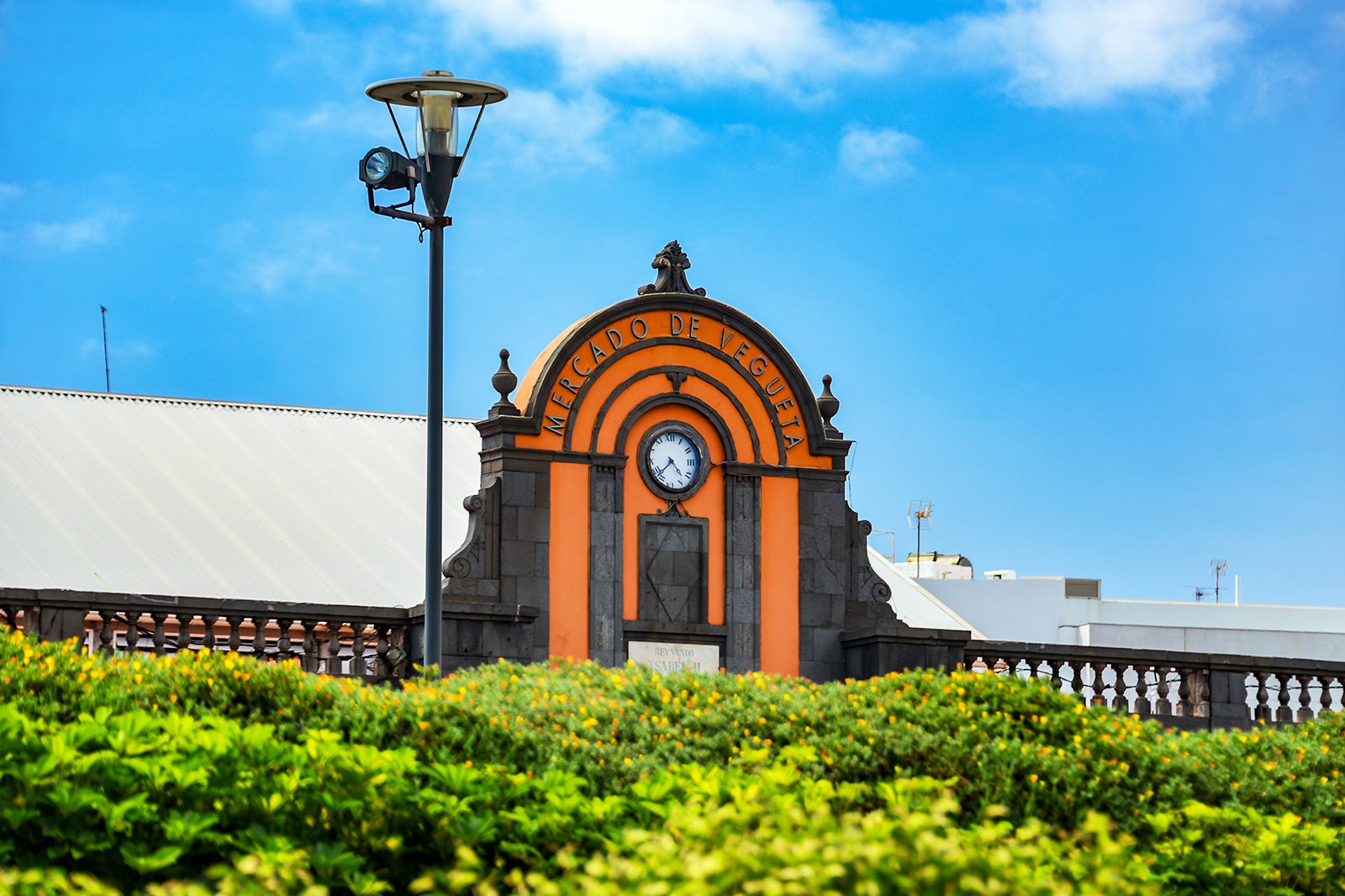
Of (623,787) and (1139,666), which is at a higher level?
(1139,666)

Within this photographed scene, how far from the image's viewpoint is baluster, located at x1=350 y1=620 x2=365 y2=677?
21.4m

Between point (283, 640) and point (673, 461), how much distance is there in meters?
6.18

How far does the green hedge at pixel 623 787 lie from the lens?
9031mm

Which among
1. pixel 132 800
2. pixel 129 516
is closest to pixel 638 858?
pixel 132 800

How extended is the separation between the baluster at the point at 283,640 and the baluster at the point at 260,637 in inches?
6.8

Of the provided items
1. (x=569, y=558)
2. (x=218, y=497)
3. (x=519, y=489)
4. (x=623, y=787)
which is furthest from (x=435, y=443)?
(x=218, y=497)

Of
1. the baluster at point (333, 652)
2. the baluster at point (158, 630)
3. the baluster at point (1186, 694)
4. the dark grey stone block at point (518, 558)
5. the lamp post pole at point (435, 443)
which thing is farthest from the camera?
the baluster at point (1186, 694)

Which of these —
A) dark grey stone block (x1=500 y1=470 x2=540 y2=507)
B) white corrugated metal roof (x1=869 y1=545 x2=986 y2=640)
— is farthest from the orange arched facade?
white corrugated metal roof (x1=869 y1=545 x2=986 y2=640)

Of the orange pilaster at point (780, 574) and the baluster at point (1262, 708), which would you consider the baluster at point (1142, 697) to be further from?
the orange pilaster at point (780, 574)

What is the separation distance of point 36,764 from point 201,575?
17.4 metres

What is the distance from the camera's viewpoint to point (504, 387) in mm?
24219

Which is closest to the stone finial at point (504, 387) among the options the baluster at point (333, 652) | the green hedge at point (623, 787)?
the baluster at point (333, 652)

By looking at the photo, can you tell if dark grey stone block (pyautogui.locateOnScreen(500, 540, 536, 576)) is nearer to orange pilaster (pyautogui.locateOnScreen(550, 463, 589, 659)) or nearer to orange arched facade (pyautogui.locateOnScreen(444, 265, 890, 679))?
orange arched facade (pyautogui.locateOnScreen(444, 265, 890, 679))

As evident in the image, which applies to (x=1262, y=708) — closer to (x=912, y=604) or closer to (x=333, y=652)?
(x=912, y=604)
